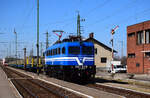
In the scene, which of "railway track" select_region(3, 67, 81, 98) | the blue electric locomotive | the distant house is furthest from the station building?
"railway track" select_region(3, 67, 81, 98)

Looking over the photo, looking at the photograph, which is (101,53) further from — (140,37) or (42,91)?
(42,91)

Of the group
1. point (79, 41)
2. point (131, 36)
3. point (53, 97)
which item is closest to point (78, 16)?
point (131, 36)

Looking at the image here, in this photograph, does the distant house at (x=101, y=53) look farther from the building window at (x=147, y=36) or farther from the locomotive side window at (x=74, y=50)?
the locomotive side window at (x=74, y=50)

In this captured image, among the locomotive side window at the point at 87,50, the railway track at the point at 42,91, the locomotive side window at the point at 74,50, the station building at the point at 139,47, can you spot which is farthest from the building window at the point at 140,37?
the railway track at the point at 42,91

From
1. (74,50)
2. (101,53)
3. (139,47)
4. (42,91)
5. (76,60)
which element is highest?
(139,47)

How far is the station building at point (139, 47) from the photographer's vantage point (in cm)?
3797

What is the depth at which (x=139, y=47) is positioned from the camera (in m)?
40.1

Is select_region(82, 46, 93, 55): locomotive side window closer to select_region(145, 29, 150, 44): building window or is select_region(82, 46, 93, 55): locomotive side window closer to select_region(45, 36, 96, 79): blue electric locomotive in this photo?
select_region(45, 36, 96, 79): blue electric locomotive

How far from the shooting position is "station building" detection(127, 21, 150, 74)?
38.0 metres

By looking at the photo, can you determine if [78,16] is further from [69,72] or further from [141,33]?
[69,72]

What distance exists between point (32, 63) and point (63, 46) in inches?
985

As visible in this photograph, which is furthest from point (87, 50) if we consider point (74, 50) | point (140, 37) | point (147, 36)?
point (140, 37)

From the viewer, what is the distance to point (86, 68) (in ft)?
66.3

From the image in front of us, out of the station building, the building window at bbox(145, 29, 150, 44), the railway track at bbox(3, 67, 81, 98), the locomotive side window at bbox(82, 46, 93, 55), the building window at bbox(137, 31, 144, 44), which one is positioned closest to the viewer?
the railway track at bbox(3, 67, 81, 98)
